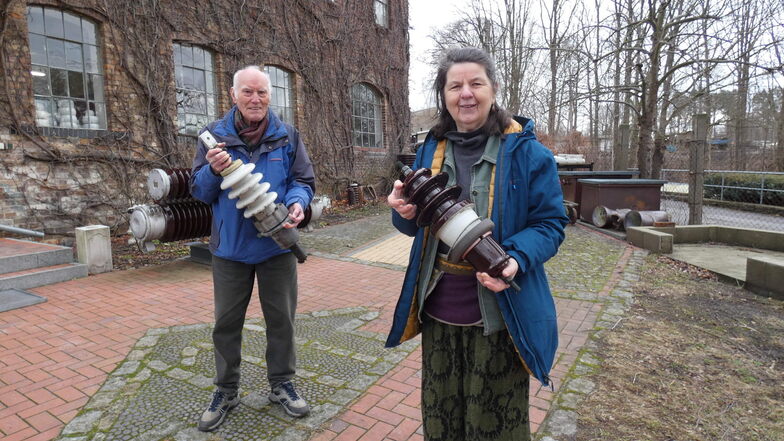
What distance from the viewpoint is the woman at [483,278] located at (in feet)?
5.95

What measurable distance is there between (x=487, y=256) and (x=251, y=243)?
1513mm

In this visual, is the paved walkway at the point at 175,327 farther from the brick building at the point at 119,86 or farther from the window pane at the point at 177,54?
the window pane at the point at 177,54

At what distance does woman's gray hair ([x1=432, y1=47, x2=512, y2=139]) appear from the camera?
1.89m

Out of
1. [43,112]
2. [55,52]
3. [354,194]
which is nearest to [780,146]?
[354,194]

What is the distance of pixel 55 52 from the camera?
7.79 meters

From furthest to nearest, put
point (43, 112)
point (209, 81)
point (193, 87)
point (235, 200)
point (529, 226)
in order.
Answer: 1. point (209, 81)
2. point (193, 87)
3. point (43, 112)
4. point (235, 200)
5. point (529, 226)

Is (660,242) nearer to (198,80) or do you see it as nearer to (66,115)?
(198,80)

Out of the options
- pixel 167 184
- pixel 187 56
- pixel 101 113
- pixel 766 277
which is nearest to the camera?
pixel 766 277

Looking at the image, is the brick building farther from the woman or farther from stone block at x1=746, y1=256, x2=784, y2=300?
stone block at x1=746, y1=256, x2=784, y2=300

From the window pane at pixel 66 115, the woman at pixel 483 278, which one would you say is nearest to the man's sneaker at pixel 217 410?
the woman at pixel 483 278

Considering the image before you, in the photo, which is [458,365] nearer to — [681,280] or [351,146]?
[681,280]

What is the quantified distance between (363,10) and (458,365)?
48.3ft

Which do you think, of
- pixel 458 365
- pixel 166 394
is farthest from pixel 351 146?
pixel 458 365

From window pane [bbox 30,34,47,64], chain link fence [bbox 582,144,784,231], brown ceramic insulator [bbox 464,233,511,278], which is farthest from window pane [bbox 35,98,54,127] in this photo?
chain link fence [bbox 582,144,784,231]
